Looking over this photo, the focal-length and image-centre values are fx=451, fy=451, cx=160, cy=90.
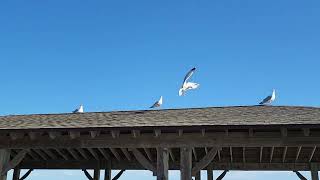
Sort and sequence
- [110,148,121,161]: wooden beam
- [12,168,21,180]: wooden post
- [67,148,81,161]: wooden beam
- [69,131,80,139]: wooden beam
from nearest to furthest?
1. [69,131,80,139]: wooden beam
2. [110,148,121,161]: wooden beam
3. [67,148,81,161]: wooden beam
4. [12,168,21,180]: wooden post

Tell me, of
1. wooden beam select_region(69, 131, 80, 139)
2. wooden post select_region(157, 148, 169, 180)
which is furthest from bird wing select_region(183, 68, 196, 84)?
wooden beam select_region(69, 131, 80, 139)

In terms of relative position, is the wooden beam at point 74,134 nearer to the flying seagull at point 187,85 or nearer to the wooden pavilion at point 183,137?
the wooden pavilion at point 183,137

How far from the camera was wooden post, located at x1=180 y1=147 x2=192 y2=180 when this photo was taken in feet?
38.1

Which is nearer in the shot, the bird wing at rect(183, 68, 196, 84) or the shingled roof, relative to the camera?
the shingled roof

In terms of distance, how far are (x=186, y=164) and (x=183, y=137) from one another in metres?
0.73

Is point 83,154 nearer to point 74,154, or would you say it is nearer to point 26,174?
point 74,154

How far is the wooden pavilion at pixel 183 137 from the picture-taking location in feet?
37.7

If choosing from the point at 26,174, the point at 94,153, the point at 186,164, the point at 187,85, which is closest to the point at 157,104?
the point at 187,85

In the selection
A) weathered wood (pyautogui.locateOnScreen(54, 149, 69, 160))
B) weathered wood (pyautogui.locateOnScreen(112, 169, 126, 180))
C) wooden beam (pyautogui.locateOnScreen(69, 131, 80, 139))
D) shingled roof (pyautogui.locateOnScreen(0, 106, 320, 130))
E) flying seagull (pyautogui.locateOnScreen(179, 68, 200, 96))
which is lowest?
weathered wood (pyautogui.locateOnScreen(112, 169, 126, 180))

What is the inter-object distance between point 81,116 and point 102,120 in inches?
68.2

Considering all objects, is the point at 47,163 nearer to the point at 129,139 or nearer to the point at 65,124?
the point at 65,124

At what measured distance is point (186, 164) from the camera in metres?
11.7

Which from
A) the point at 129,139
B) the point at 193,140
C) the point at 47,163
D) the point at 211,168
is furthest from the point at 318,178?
the point at 47,163

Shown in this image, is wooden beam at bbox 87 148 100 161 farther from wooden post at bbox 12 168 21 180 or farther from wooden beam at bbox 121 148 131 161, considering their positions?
wooden post at bbox 12 168 21 180
